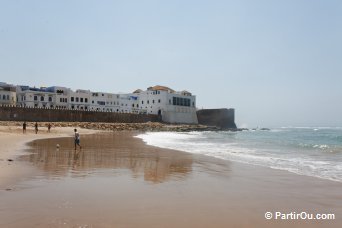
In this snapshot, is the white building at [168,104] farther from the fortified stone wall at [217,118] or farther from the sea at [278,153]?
the sea at [278,153]

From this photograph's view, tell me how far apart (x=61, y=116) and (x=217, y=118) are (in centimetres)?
4993

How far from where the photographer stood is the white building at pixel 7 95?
235 ft

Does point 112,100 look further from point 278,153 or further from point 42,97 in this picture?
point 278,153

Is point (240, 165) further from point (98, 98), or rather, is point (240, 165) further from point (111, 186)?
point (98, 98)

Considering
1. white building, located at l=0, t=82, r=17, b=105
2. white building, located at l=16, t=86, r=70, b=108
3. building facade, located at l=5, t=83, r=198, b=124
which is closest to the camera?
white building, located at l=0, t=82, r=17, b=105

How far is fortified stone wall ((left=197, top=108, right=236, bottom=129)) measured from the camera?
101 m

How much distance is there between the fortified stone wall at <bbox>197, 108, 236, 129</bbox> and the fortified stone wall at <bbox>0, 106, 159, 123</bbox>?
25233 mm

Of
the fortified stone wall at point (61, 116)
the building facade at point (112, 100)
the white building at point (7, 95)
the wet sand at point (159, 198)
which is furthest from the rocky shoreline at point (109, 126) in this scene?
the wet sand at point (159, 198)

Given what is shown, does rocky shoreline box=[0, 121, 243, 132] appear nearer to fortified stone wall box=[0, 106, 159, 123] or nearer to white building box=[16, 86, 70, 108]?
fortified stone wall box=[0, 106, 159, 123]

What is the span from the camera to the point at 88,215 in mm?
6164

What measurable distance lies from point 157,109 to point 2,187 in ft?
261

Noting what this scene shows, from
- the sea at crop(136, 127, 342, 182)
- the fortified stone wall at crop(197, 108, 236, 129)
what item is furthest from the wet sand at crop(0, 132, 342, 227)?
the fortified stone wall at crop(197, 108, 236, 129)

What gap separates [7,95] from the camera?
237 ft

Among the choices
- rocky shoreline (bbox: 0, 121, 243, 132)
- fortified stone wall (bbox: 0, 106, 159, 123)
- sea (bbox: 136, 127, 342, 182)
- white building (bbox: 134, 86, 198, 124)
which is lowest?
sea (bbox: 136, 127, 342, 182)
